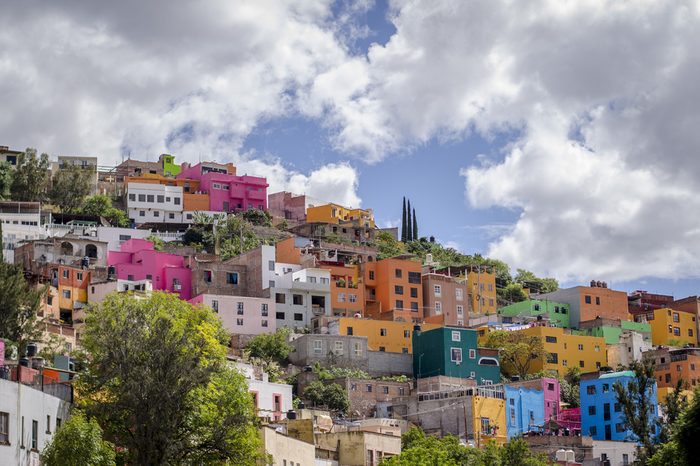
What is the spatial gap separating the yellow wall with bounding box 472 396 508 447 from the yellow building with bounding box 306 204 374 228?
5468cm

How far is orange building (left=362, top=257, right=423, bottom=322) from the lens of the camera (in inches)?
4230

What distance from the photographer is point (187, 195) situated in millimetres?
131375

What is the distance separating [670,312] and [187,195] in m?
47.1

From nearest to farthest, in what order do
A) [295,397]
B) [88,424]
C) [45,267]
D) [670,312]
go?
[88,424] < [295,397] < [45,267] < [670,312]

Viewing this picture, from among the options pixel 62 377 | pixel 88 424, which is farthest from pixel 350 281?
pixel 88 424

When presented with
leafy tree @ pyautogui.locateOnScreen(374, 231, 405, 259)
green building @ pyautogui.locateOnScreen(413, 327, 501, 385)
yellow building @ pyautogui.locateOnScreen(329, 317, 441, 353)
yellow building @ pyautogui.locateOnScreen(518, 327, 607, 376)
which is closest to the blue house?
green building @ pyautogui.locateOnScreen(413, 327, 501, 385)

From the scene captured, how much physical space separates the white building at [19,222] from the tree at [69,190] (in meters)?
10.0

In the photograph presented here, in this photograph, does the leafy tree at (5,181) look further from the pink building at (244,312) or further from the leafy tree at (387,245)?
the leafy tree at (387,245)

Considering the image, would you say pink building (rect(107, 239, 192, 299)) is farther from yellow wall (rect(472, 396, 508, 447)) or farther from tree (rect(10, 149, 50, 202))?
yellow wall (rect(472, 396, 508, 447))

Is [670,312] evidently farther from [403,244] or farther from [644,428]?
[644,428]

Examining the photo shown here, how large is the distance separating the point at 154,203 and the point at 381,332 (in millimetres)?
39989

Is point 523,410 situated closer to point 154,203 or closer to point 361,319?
point 361,319

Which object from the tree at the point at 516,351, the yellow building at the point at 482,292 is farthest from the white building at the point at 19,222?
the tree at the point at 516,351

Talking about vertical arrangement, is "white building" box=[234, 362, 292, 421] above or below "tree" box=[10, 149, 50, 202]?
below
